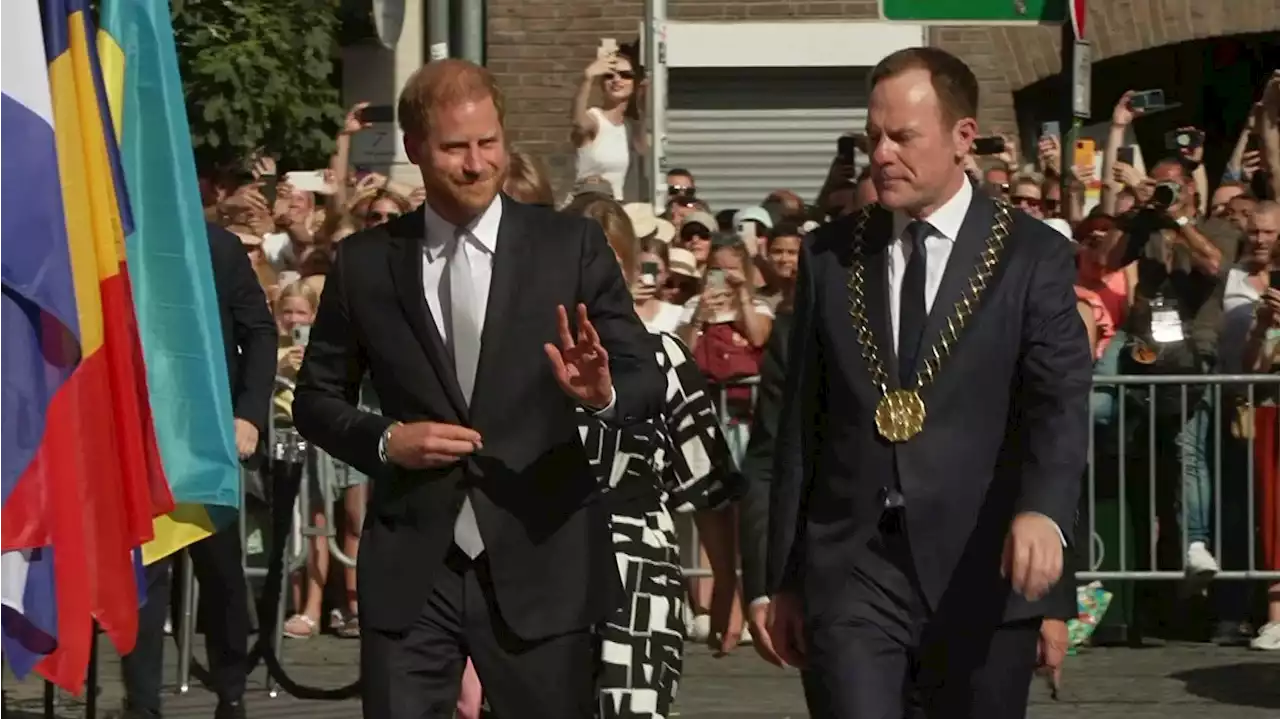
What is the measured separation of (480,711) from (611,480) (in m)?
1.12

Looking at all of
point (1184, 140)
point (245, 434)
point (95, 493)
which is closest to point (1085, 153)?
point (1184, 140)

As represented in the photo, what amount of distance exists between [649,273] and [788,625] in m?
4.56

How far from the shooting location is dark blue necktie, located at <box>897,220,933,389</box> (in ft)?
19.5

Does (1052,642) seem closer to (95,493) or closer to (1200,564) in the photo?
(95,493)

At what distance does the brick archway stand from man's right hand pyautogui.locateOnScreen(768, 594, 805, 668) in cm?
1559

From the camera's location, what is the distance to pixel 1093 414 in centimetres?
1281

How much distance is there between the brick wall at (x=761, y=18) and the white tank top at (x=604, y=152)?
6.52m

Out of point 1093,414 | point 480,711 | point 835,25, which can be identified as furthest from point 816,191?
point 480,711

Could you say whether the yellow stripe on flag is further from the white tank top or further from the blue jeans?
the white tank top

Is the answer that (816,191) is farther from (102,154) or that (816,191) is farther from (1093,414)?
→ (102,154)

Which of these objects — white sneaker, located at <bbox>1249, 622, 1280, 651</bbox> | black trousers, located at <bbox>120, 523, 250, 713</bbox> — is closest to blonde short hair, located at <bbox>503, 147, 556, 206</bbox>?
black trousers, located at <bbox>120, 523, 250, 713</bbox>

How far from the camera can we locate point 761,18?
21766mm

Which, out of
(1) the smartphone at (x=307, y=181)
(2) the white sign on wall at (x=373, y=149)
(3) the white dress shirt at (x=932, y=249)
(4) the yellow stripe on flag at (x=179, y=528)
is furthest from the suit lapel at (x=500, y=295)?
(2) the white sign on wall at (x=373, y=149)

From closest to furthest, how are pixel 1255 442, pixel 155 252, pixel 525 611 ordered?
Answer: pixel 525 611, pixel 155 252, pixel 1255 442
